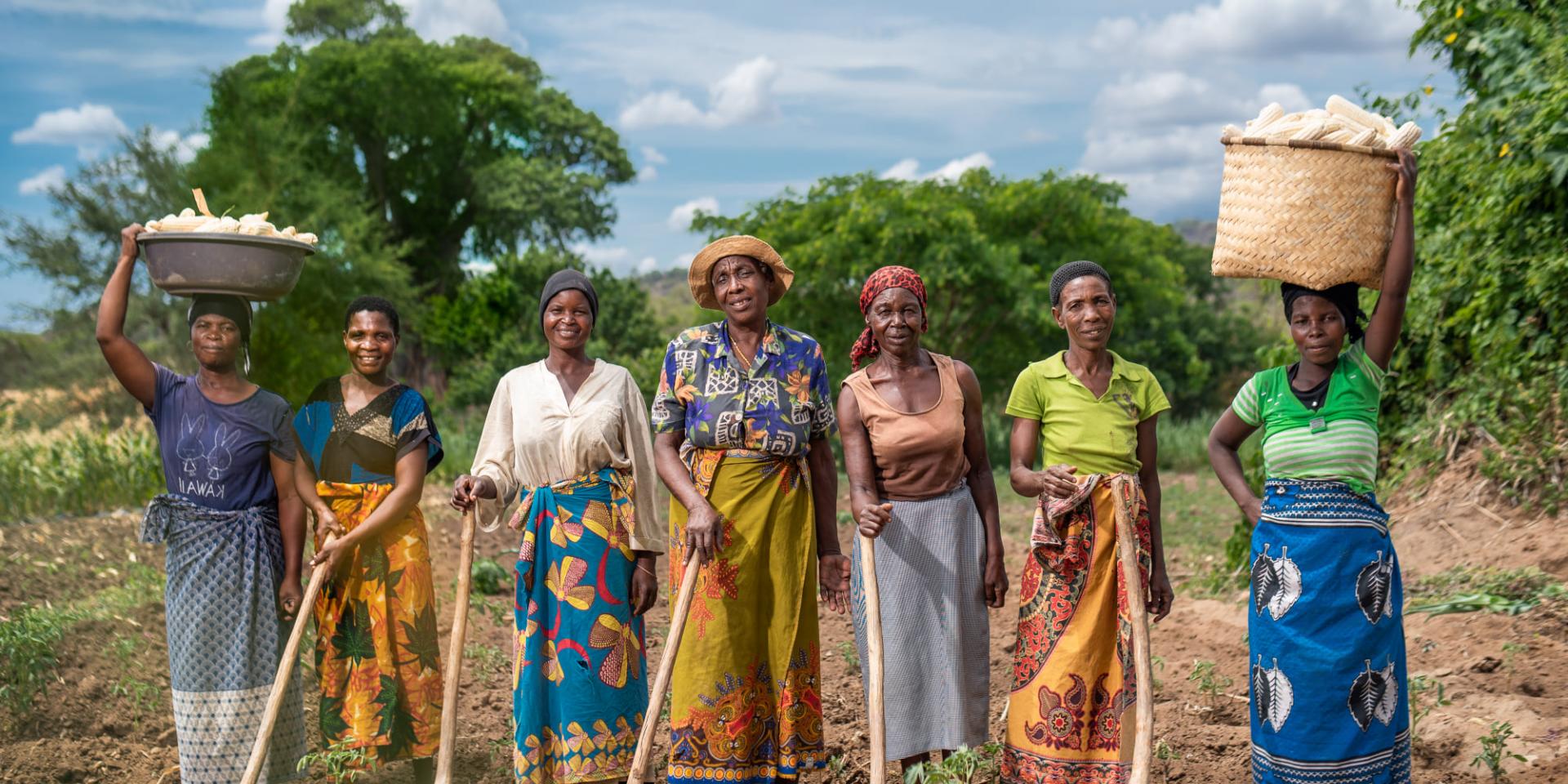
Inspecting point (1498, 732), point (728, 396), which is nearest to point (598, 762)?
point (728, 396)

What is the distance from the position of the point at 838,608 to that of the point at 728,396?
0.86 m

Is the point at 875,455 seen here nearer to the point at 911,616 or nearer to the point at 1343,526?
the point at 911,616

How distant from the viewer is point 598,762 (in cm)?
390

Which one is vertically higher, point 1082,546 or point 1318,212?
point 1318,212

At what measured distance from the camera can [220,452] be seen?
3.96m

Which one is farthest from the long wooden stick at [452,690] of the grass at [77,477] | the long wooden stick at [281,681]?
the grass at [77,477]

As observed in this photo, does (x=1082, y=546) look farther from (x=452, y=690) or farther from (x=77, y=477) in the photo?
(x=77, y=477)

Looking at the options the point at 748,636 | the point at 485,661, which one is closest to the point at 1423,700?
the point at 748,636

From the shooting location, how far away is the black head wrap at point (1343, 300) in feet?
11.0

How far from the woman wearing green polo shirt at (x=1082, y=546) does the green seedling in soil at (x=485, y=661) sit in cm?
308

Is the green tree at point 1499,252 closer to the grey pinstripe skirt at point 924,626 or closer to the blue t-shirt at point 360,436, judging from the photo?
the grey pinstripe skirt at point 924,626

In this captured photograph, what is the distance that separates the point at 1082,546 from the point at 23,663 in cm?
448

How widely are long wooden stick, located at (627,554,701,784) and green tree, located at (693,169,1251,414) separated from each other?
12.2 meters

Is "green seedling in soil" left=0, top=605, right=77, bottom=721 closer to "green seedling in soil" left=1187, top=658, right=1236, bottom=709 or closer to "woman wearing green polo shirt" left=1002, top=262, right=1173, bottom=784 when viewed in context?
"woman wearing green polo shirt" left=1002, top=262, right=1173, bottom=784
